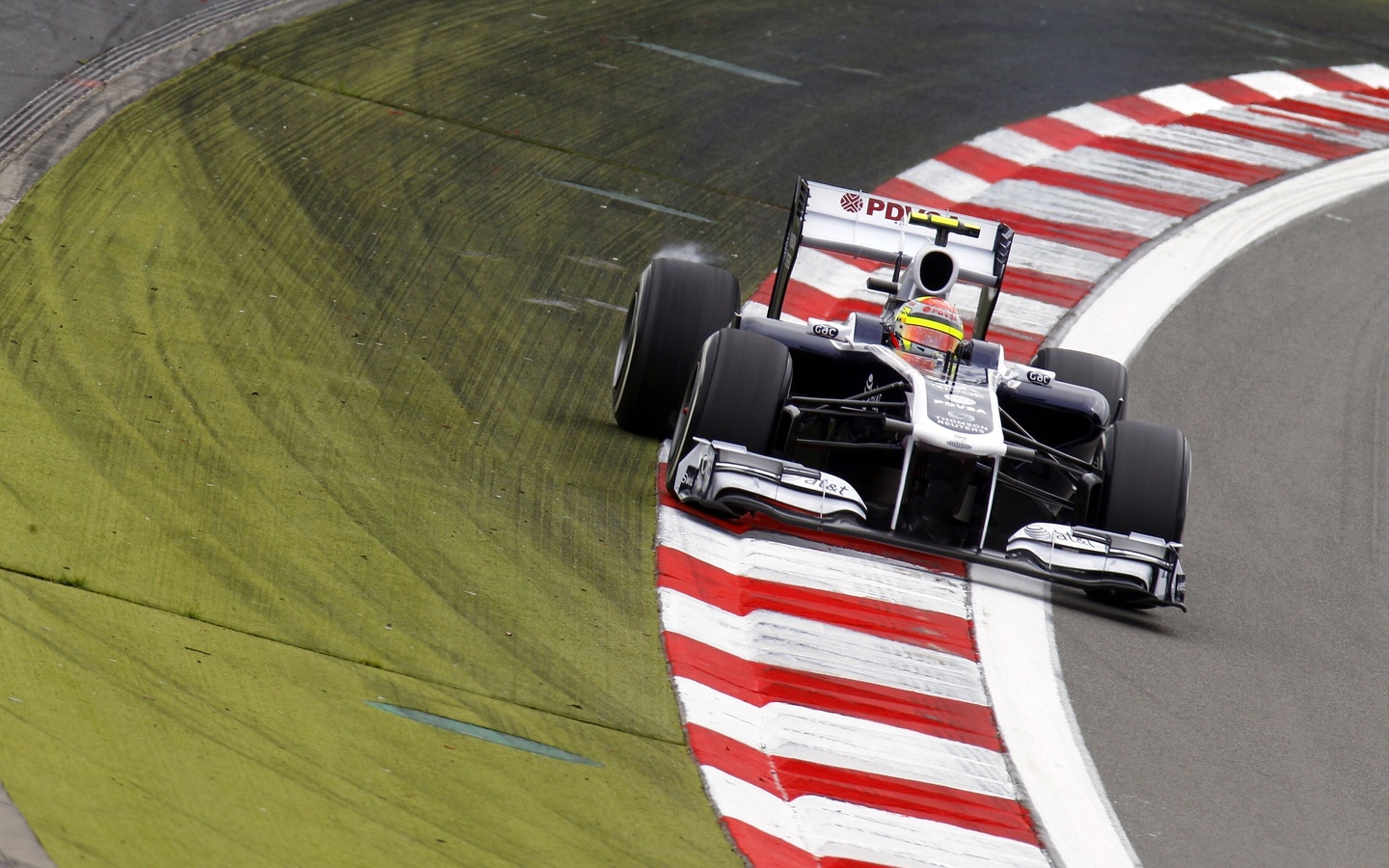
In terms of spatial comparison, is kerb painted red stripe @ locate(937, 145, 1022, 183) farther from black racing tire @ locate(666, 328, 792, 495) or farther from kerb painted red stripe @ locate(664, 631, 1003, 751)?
kerb painted red stripe @ locate(664, 631, 1003, 751)

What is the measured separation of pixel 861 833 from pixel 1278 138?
12077mm

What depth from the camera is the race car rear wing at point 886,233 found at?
9648 mm

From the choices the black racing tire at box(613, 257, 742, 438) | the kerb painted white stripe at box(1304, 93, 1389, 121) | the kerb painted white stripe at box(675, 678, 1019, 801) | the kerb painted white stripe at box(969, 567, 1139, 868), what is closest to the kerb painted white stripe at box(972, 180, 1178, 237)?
the kerb painted white stripe at box(1304, 93, 1389, 121)

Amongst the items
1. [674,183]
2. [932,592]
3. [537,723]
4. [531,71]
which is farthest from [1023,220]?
[537,723]

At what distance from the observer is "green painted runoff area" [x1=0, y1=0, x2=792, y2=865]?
18.1 ft

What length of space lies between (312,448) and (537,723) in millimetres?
2333

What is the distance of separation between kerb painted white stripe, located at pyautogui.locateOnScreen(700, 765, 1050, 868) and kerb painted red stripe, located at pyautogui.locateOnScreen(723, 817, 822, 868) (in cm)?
4

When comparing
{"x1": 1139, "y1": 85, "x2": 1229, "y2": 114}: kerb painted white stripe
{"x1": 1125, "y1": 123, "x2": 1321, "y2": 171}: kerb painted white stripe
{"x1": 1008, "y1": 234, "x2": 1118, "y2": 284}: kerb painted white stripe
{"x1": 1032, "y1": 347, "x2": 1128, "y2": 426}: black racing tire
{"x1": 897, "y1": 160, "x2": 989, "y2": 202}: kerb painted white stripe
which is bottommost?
{"x1": 1032, "y1": 347, "x2": 1128, "y2": 426}: black racing tire

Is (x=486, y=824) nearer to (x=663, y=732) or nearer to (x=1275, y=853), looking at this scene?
(x=663, y=732)

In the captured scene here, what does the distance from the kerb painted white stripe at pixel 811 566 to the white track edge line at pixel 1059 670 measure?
0.23 m

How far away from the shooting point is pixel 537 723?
6.29 metres

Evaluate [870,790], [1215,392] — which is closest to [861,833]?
[870,790]

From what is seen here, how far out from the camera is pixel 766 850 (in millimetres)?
5965

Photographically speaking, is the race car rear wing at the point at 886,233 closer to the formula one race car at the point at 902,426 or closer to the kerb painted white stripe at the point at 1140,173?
the formula one race car at the point at 902,426
